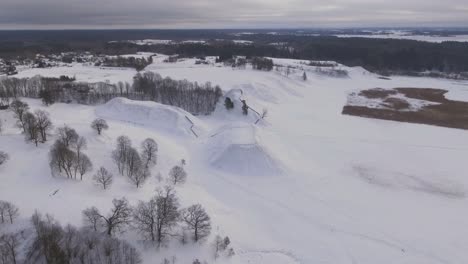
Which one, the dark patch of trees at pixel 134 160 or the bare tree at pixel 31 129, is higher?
the bare tree at pixel 31 129

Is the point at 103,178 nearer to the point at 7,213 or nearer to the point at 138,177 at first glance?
the point at 138,177

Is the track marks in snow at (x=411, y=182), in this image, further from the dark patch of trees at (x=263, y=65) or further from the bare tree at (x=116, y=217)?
the dark patch of trees at (x=263, y=65)

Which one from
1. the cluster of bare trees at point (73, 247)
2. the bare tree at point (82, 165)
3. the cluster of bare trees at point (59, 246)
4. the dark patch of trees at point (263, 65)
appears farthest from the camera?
the dark patch of trees at point (263, 65)

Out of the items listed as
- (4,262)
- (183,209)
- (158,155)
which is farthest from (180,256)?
(158,155)

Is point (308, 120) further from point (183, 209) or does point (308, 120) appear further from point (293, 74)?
point (293, 74)

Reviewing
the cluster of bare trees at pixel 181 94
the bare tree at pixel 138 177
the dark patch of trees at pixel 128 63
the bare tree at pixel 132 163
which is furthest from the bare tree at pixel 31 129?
the dark patch of trees at pixel 128 63

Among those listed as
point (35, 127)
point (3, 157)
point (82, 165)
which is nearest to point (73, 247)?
point (82, 165)
